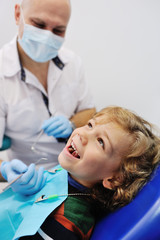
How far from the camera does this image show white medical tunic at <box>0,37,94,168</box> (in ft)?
4.22

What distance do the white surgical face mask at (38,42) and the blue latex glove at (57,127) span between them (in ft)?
1.20

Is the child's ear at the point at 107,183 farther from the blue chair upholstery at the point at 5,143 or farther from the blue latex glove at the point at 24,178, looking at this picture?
the blue chair upholstery at the point at 5,143

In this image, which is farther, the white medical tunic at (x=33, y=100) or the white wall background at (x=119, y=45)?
the white wall background at (x=119, y=45)

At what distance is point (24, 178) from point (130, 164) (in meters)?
0.46

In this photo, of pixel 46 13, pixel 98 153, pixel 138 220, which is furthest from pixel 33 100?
pixel 138 220

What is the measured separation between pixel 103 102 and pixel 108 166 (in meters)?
1.15

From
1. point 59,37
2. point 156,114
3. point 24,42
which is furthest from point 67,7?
point 156,114

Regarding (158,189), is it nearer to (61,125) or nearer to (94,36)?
(61,125)

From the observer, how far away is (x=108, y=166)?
0.92 meters

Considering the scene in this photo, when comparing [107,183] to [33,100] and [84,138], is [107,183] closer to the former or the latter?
[84,138]

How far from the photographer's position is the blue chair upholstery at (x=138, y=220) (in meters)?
0.73

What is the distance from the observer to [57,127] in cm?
130

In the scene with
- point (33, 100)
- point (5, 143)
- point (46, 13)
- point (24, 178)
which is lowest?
point (5, 143)

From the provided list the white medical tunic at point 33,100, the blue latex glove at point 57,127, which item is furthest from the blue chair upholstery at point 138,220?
the white medical tunic at point 33,100
